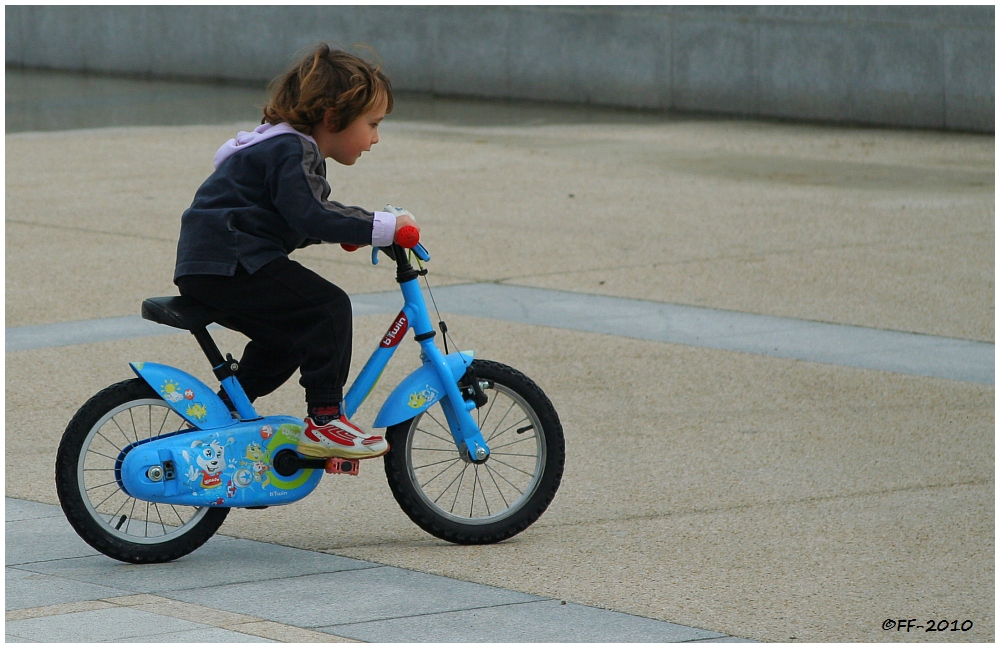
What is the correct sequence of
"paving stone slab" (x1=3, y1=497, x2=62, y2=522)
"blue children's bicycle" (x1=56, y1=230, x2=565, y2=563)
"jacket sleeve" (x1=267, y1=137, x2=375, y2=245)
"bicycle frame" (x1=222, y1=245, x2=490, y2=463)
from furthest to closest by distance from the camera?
1. "paving stone slab" (x1=3, y1=497, x2=62, y2=522)
2. "bicycle frame" (x1=222, y1=245, x2=490, y2=463)
3. "blue children's bicycle" (x1=56, y1=230, x2=565, y2=563)
4. "jacket sleeve" (x1=267, y1=137, x2=375, y2=245)

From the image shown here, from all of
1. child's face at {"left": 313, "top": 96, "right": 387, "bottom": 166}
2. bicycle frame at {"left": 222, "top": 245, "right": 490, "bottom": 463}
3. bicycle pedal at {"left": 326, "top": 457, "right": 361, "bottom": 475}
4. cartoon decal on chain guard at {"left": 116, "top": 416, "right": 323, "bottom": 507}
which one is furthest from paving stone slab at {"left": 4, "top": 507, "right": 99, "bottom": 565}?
child's face at {"left": 313, "top": 96, "right": 387, "bottom": 166}

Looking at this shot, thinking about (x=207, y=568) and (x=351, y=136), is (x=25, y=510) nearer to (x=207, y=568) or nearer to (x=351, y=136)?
(x=207, y=568)

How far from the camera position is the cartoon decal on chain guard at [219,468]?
485 centimetres

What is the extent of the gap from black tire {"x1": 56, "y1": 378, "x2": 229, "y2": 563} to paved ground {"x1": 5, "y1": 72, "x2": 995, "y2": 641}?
0.09 metres

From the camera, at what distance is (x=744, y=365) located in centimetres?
754

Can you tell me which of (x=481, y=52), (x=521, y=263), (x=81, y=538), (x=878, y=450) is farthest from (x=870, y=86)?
(x=81, y=538)

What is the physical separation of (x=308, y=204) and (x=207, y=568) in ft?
3.76

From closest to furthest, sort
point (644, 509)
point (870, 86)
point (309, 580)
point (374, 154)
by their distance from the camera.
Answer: point (309, 580)
point (644, 509)
point (374, 154)
point (870, 86)

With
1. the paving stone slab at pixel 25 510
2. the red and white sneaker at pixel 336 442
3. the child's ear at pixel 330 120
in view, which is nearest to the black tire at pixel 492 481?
the red and white sneaker at pixel 336 442

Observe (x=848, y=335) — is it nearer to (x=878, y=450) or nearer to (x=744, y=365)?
(x=744, y=365)

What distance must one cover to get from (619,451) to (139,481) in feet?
6.60

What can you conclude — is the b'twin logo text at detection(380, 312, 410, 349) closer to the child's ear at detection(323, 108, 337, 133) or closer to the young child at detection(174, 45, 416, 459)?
the young child at detection(174, 45, 416, 459)

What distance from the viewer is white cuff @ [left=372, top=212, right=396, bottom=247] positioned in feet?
15.4
